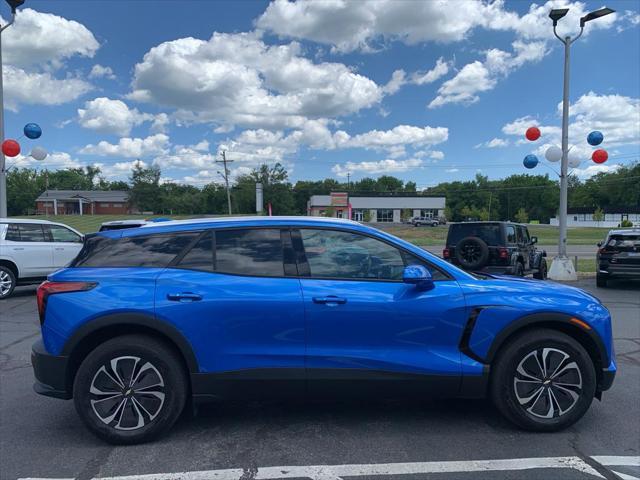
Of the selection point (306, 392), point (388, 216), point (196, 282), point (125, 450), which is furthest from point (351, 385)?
point (388, 216)

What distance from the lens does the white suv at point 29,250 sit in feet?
32.2

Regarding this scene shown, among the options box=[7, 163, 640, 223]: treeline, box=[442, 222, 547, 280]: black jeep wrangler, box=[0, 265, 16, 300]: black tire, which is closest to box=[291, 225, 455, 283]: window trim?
box=[442, 222, 547, 280]: black jeep wrangler

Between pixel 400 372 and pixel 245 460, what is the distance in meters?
1.25

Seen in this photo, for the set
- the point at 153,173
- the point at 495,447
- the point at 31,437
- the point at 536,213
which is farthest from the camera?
the point at 536,213

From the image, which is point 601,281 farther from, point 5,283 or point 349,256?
point 5,283

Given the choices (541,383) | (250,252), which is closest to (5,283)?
(250,252)

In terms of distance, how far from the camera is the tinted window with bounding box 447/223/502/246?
10.8 m

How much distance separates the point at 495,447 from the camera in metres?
3.20

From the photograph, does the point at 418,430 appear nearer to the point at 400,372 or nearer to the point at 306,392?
the point at 400,372

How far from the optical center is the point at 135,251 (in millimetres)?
3445

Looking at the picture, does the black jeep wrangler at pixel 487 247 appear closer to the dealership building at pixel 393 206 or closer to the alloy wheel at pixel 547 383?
the alloy wheel at pixel 547 383

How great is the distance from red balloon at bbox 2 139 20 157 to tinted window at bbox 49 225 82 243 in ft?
13.8

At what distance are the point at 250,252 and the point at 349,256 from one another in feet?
2.52

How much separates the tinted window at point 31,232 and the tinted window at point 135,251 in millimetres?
8249
